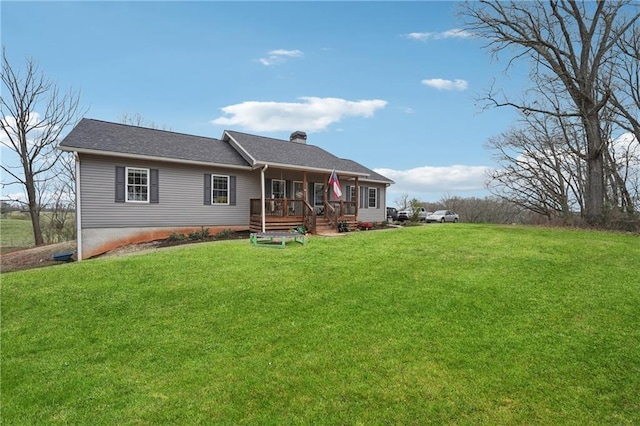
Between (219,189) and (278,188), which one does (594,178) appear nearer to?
(278,188)

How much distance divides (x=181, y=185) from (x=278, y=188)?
4765 mm

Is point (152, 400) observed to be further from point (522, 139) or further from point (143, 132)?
point (522, 139)

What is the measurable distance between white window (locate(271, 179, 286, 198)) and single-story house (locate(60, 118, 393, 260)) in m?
0.05

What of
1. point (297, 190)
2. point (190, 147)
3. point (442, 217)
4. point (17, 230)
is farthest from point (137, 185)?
point (442, 217)

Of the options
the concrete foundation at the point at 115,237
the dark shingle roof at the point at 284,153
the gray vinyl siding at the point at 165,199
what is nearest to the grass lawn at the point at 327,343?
the concrete foundation at the point at 115,237

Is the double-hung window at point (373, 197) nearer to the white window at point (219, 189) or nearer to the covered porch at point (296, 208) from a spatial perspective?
the covered porch at point (296, 208)

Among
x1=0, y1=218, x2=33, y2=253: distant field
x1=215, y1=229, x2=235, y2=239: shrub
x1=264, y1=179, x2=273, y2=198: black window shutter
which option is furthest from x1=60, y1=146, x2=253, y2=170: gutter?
x1=0, y1=218, x2=33, y2=253: distant field

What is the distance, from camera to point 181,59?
47.8ft

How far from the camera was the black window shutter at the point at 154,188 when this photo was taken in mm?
13077

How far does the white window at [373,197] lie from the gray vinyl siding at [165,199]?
870 cm

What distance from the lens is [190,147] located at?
1523cm

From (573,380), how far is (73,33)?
17.5 metres

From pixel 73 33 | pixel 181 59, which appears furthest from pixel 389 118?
pixel 73 33

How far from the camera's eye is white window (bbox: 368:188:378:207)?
22.0 metres
